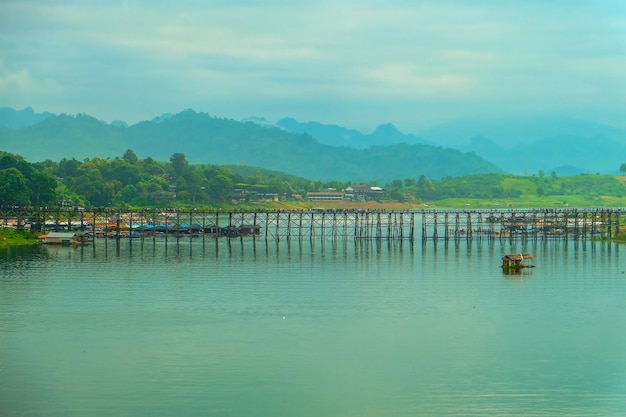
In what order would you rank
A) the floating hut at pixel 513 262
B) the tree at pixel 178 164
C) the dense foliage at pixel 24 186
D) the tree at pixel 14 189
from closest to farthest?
the floating hut at pixel 513 262
the tree at pixel 14 189
the dense foliage at pixel 24 186
the tree at pixel 178 164

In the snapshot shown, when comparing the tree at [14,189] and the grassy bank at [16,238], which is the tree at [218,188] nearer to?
the tree at [14,189]

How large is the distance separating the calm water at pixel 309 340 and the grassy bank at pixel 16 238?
16.6 metres

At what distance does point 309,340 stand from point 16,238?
51.7 metres

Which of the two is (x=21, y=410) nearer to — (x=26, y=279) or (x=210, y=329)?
(x=210, y=329)

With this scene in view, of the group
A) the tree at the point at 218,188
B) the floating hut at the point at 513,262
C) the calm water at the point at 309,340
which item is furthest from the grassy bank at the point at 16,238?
the tree at the point at 218,188

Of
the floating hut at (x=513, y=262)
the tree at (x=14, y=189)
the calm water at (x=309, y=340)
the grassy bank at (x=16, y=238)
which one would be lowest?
the calm water at (x=309, y=340)

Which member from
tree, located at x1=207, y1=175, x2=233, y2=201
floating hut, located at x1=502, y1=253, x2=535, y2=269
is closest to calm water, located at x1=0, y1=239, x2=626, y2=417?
floating hut, located at x1=502, y1=253, x2=535, y2=269

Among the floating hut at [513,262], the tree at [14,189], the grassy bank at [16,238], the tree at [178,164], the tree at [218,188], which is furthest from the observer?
the tree at [178,164]

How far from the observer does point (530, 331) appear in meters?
41.3

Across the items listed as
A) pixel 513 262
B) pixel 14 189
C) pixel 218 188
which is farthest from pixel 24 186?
pixel 218 188

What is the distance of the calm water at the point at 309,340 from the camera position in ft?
99.8

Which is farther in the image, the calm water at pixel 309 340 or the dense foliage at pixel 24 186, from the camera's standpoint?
the dense foliage at pixel 24 186

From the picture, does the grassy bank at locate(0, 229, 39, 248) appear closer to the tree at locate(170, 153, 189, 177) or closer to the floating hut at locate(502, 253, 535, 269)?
the floating hut at locate(502, 253, 535, 269)

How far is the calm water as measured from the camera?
30.4 metres
